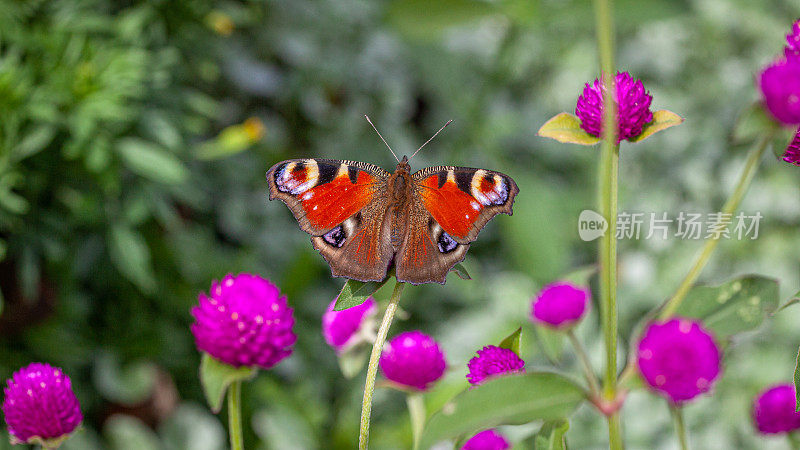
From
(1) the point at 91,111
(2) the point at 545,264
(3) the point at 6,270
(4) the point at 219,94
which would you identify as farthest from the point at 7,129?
(2) the point at 545,264

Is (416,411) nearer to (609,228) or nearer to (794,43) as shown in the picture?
(609,228)

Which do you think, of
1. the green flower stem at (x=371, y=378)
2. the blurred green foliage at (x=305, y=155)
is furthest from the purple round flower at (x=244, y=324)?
the blurred green foliage at (x=305, y=155)

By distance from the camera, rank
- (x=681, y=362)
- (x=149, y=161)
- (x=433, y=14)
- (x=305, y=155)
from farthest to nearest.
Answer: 1. (x=305, y=155)
2. (x=433, y=14)
3. (x=149, y=161)
4. (x=681, y=362)

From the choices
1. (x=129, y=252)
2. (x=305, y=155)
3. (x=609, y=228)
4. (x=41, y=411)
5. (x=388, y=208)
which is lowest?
(x=129, y=252)

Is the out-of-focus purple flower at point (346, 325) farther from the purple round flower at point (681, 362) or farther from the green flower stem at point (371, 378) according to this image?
the purple round flower at point (681, 362)

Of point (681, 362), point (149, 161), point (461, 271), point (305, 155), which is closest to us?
point (681, 362)

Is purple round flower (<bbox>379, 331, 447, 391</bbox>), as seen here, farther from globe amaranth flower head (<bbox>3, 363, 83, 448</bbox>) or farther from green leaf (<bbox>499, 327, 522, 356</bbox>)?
globe amaranth flower head (<bbox>3, 363, 83, 448</bbox>)

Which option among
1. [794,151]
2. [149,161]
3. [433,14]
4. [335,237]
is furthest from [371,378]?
[433,14]
